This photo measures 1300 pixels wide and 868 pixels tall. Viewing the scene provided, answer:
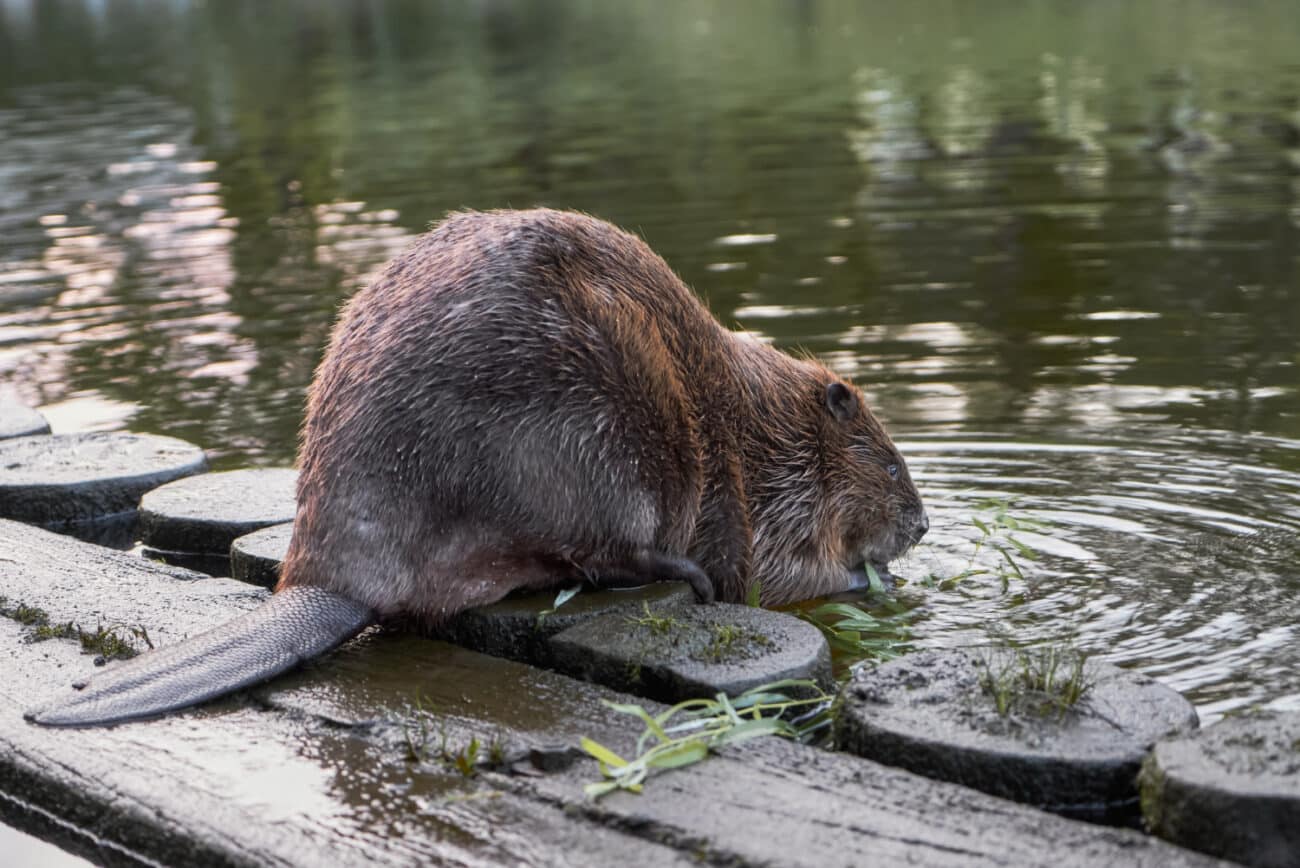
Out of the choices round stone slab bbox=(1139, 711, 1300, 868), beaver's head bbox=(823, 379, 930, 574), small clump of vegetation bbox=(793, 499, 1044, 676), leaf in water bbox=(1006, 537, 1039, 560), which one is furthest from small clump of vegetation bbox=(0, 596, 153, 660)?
leaf in water bbox=(1006, 537, 1039, 560)

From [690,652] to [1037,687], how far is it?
0.64 metres

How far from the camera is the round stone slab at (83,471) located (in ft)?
14.9

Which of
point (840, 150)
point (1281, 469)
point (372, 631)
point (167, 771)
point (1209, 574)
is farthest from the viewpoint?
point (840, 150)

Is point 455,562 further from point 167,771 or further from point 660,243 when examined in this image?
point 660,243

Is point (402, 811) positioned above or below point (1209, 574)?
above

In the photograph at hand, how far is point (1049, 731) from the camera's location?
2.51 meters

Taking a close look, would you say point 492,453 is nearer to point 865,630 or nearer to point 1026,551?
point 865,630

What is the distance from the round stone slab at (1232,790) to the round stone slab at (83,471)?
3206 millimetres

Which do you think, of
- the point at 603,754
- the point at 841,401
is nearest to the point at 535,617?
the point at 603,754

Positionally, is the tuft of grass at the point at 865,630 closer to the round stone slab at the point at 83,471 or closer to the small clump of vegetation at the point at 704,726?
the small clump of vegetation at the point at 704,726

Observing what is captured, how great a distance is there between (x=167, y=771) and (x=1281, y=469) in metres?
3.43

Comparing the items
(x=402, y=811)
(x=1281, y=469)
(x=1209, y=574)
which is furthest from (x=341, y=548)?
(x=1281, y=469)

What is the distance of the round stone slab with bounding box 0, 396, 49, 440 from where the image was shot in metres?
5.19

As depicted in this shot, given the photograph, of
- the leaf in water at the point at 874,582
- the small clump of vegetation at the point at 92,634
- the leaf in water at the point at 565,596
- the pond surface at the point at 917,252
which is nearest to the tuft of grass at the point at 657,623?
the leaf in water at the point at 565,596
